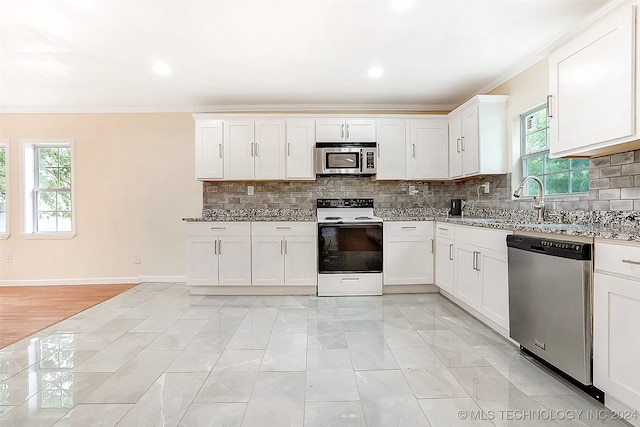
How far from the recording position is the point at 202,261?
395 centimetres

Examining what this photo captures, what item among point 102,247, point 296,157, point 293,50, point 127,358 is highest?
point 293,50

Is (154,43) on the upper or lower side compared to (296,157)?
upper

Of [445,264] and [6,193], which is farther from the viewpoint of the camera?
[6,193]

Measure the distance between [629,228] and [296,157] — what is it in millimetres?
3172

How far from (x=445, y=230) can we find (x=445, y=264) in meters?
0.37

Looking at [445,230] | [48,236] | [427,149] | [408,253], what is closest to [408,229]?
[408,253]

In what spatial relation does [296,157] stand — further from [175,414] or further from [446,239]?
[175,414]

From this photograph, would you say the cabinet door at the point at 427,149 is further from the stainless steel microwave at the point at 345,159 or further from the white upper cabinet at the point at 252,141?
the white upper cabinet at the point at 252,141

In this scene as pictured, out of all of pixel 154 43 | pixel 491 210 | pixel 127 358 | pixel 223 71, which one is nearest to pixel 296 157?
pixel 223 71

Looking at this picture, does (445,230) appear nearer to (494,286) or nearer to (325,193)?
Result: (494,286)

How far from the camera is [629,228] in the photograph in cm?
206

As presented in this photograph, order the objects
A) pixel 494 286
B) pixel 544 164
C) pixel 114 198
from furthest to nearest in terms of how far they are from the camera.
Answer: pixel 114 198 → pixel 544 164 → pixel 494 286

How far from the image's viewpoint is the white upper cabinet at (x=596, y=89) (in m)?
1.72

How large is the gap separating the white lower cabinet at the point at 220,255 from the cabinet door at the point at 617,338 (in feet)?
10.5
